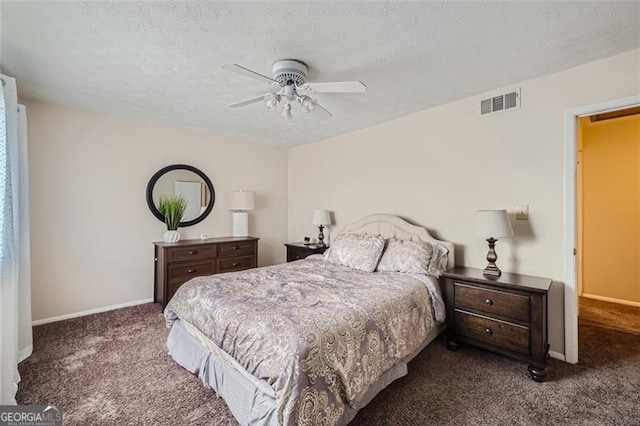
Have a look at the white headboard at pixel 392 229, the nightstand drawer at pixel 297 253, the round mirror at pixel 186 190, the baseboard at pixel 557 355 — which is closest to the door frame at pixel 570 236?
the baseboard at pixel 557 355

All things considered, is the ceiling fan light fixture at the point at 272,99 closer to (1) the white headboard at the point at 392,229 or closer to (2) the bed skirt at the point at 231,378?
(2) the bed skirt at the point at 231,378

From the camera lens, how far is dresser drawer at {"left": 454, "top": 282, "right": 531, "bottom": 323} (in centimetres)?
220

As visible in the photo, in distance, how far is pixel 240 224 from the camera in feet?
14.7

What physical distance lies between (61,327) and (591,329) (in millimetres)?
5662

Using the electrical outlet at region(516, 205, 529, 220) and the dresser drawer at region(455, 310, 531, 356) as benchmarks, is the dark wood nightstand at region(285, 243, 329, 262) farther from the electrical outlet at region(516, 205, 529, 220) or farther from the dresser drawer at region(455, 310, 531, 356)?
the electrical outlet at region(516, 205, 529, 220)

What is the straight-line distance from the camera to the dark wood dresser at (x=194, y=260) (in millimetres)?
3498

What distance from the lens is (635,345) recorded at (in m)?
2.61

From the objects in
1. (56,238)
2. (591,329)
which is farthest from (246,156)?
(591,329)

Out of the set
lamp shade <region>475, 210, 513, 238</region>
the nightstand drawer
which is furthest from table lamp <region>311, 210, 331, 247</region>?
lamp shade <region>475, 210, 513, 238</region>

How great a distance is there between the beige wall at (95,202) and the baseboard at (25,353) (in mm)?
901

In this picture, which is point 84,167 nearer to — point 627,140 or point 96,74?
point 96,74

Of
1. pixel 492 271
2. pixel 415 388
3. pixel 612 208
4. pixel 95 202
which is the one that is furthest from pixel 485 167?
pixel 95 202

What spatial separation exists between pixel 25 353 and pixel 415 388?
3.23 metres

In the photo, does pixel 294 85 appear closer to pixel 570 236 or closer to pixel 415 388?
pixel 415 388
